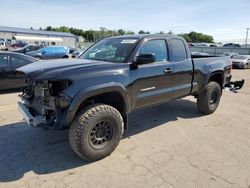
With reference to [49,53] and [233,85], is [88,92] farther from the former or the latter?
[49,53]

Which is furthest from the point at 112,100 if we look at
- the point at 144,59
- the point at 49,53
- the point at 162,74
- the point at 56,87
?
the point at 49,53

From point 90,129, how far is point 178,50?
2.68m

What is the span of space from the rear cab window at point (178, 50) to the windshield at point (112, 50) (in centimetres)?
101

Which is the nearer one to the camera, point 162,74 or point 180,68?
point 162,74

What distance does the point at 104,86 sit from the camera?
379 cm

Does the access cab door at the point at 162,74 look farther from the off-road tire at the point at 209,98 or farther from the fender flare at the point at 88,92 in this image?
the off-road tire at the point at 209,98

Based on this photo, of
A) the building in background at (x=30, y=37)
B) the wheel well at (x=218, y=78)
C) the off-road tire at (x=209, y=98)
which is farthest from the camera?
the building in background at (x=30, y=37)

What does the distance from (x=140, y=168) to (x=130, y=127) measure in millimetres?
1792

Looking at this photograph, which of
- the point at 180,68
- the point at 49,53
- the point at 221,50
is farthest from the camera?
the point at 221,50

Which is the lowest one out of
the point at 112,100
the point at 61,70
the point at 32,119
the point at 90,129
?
the point at 90,129

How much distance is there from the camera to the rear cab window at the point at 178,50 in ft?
17.2

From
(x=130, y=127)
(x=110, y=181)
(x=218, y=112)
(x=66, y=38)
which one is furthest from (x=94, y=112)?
(x=66, y=38)

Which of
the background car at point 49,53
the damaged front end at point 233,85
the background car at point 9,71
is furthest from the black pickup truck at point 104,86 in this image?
the background car at point 49,53

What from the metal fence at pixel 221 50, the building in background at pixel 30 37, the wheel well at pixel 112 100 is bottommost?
the wheel well at pixel 112 100
